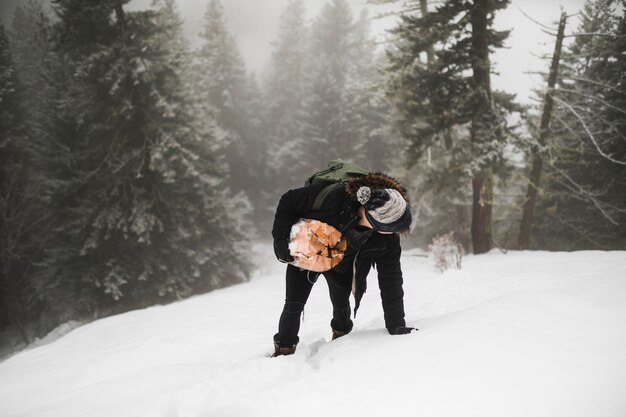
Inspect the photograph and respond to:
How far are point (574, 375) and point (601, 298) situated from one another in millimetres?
1920

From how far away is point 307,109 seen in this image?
27078 mm

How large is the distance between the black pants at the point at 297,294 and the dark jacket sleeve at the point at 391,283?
0.36 meters

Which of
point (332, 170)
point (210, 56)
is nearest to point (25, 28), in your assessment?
point (210, 56)

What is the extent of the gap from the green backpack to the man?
34mm

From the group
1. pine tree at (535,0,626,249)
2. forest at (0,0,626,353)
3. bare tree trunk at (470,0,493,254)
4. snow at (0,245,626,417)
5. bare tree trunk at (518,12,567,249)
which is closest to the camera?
snow at (0,245,626,417)

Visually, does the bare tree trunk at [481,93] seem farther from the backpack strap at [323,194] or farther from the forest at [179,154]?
the backpack strap at [323,194]

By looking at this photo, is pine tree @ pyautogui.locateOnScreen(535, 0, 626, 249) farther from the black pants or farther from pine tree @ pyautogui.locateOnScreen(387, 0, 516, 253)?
the black pants

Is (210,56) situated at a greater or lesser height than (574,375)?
greater

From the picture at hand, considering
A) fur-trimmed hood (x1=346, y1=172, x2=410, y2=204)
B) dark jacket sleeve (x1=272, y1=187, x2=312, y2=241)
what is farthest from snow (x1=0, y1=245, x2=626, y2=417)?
fur-trimmed hood (x1=346, y1=172, x2=410, y2=204)

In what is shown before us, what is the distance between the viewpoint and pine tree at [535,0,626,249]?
1224cm

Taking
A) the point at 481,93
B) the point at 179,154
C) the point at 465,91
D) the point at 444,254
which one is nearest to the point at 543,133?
the point at 481,93

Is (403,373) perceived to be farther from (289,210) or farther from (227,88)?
(227,88)

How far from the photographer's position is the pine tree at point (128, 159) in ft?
38.2

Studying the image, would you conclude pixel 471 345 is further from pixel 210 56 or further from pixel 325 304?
pixel 210 56
